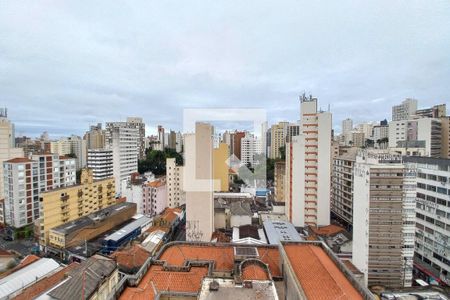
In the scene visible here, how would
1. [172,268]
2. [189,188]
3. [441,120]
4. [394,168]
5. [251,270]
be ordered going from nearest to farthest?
[251,270], [172,268], [394,168], [189,188], [441,120]

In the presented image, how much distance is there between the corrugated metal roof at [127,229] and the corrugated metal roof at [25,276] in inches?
134

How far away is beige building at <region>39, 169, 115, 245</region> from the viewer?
13289 mm

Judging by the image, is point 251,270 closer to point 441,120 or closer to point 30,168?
point 30,168

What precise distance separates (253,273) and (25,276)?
27.3ft

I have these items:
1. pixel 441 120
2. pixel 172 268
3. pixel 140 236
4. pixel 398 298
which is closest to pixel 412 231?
pixel 398 298

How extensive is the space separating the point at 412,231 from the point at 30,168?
2141 cm

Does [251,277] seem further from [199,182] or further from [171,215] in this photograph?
[171,215]

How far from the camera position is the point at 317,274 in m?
4.84

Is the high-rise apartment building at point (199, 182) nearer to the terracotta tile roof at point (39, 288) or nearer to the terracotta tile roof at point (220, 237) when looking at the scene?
the terracotta tile roof at point (220, 237)

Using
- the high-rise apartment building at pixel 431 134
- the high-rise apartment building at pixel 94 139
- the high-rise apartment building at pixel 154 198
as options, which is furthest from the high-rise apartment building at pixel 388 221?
the high-rise apartment building at pixel 94 139

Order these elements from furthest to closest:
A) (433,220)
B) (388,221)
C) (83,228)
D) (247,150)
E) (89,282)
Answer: (247,150) < (83,228) < (433,220) < (388,221) < (89,282)

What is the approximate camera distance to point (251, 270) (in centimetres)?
516

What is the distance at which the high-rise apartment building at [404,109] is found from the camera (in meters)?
35.2

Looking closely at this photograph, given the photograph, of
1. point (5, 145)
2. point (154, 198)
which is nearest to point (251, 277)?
point (154, 198)
